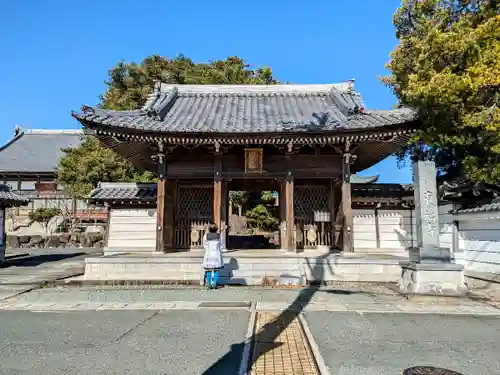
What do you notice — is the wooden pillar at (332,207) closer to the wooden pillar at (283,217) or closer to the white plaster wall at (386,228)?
the white plaster wall at (386,228)

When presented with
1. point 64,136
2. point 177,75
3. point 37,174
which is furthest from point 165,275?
point 64,136

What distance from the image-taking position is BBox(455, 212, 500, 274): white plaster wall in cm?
1198

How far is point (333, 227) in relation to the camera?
13.3 metres

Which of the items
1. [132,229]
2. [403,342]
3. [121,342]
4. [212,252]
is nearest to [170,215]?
[132,229]

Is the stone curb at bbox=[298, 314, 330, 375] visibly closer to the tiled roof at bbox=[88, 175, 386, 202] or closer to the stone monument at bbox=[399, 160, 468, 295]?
the stone monument at bbox=[399, 160, 468, 295]

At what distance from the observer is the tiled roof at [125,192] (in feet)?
44.8

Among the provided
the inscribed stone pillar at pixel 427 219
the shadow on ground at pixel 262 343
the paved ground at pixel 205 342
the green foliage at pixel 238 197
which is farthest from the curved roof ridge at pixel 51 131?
the shadow on ground at pixel 262 343

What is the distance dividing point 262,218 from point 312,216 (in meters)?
15.2

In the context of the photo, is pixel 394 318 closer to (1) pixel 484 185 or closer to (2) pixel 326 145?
(2) pixel 326 145

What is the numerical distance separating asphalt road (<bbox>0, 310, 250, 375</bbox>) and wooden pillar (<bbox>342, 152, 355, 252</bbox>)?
18.8ft

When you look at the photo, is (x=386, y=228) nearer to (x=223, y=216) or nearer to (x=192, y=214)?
(x=223, y=216)

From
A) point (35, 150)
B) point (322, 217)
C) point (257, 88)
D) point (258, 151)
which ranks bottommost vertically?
point (322, 217)

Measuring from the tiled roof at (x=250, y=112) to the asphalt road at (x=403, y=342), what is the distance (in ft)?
20.8

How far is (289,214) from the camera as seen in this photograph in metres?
11.9
